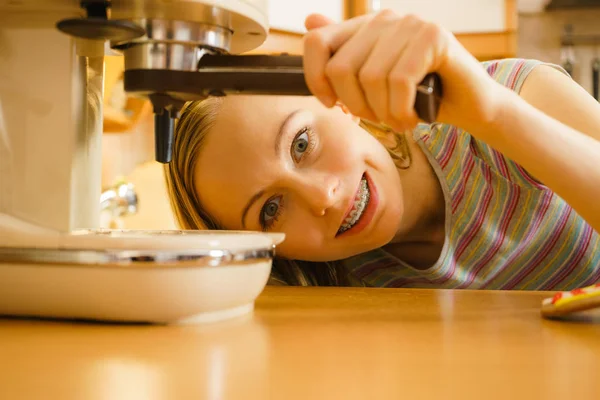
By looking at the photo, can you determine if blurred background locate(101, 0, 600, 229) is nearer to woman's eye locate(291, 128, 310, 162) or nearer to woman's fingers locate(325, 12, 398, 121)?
woman's eye locate(291, 128, 310, 162)

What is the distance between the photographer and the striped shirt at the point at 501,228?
98cm

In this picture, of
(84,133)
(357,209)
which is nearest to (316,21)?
(84,133)

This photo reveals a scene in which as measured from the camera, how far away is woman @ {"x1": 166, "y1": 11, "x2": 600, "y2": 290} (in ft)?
2.94

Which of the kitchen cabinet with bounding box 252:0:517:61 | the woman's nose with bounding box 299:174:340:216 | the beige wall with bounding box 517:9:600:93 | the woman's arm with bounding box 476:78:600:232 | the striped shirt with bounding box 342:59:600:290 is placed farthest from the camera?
the beige wall with bounding box 517:9:600:93

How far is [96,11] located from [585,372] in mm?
412

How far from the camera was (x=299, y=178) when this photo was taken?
884 millimetres

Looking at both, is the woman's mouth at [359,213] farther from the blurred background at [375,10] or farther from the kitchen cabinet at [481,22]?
the kitchen cabinet at [481,22]

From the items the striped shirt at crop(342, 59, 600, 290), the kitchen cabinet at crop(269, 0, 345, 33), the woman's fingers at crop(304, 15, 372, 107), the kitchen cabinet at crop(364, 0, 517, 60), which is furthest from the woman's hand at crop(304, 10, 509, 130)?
the kitchen cabinet at crop(364, 0, 517, 60)

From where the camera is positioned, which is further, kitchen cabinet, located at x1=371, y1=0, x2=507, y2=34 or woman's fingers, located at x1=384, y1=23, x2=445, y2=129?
kitchen cabinet, located at x1=371, y1=0, x2=507, y2=34

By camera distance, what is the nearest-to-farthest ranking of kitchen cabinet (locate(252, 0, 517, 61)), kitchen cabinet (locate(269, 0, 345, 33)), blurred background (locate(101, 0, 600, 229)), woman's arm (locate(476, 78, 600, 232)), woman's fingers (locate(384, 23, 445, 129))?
1. woman's fingers (locate(384, 23, 445, 129))
2. woman's arm (locate(476, 78, 600, 232))
3. blurred background (locate(101, 0, 600, 229))
4. kitchen cabinet (locate(269, 0, 345, 33))
5. kitchen cabinet (locate(252, 0, 517, 61))

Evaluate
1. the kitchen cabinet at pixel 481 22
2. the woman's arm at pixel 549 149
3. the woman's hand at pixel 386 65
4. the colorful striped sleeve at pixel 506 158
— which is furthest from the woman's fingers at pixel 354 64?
the kitchen cabinet at pixel 481 22

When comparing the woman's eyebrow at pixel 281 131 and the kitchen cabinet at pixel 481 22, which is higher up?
the kitchen cabinet at pixel 481 22

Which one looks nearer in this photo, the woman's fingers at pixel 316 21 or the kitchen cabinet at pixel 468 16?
the woman's fingers at pixel 316 21

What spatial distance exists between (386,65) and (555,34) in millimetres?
2027
